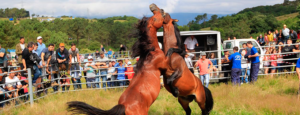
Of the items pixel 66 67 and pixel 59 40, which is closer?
pixel 66 67

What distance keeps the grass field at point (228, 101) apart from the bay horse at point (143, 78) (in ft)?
7.63

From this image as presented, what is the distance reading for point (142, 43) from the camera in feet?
12.1

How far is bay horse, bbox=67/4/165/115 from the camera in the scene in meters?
2.93

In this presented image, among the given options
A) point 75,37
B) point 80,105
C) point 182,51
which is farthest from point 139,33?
point 75,37

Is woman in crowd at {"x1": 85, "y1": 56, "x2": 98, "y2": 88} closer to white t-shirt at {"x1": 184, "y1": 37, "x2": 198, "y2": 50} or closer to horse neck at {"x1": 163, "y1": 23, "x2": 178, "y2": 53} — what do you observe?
white t-shirt at {"x1": 184, "y1": 37, "x2": 198, "y2": 50}

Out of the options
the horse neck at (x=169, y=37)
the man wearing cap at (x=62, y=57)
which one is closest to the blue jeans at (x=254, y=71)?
the horse neck at (x=169, y=37)

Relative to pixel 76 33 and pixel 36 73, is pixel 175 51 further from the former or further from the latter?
pixel 76 33

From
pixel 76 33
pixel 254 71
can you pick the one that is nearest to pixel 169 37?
pixel 254 71

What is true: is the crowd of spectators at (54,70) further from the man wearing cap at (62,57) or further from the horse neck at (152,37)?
the horse neck at (152,37)

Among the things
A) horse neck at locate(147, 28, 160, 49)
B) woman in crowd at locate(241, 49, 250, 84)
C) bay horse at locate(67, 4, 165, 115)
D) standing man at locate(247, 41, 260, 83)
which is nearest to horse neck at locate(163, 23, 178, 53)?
bay horse at locate(67, 4, 165, 115)

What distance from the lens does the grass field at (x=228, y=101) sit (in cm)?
600

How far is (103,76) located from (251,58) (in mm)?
5692

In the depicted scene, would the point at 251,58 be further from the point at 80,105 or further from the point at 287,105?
the point at 80,105

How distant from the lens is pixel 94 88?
8750 millimetres
